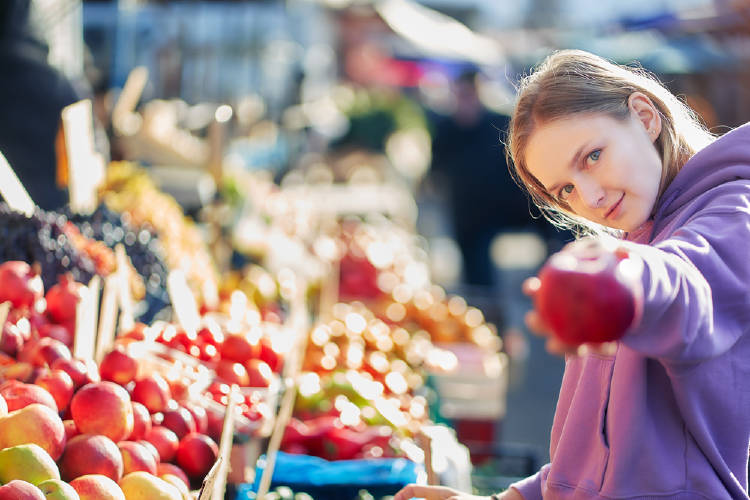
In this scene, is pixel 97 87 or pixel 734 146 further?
pixel 97 87

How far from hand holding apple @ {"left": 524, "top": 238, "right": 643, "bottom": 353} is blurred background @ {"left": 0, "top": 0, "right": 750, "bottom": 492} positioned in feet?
4.37

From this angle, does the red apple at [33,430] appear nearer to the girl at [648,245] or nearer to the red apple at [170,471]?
the red apple at [170,471]

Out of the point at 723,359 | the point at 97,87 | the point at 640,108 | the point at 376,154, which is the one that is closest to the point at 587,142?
the point at 640,108

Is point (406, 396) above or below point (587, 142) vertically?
below

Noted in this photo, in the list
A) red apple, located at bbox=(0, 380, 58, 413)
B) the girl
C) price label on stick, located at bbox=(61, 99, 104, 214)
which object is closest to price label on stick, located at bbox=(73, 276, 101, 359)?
red apple, located at bbox=(0, 380, 58, 413)

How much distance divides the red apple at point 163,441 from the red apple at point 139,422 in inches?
0.7

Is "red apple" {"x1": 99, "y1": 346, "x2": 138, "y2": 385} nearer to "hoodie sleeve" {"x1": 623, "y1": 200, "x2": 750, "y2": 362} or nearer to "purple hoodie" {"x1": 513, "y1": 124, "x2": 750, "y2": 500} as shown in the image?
"purple hoodie" {"x1": 513, "y1": 124, "x2": 750, "y2": 500}

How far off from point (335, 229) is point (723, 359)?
223 inches

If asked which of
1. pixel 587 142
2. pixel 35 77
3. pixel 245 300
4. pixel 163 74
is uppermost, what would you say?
pixel 163 74

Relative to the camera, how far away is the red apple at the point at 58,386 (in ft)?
5.97

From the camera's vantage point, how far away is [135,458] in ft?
5.68

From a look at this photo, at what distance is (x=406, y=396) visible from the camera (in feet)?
10.8

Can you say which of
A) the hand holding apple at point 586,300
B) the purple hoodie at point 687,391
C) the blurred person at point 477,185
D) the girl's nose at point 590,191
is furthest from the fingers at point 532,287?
the blurred person at point 477,185

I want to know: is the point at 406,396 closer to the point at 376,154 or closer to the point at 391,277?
the point at 391,277
